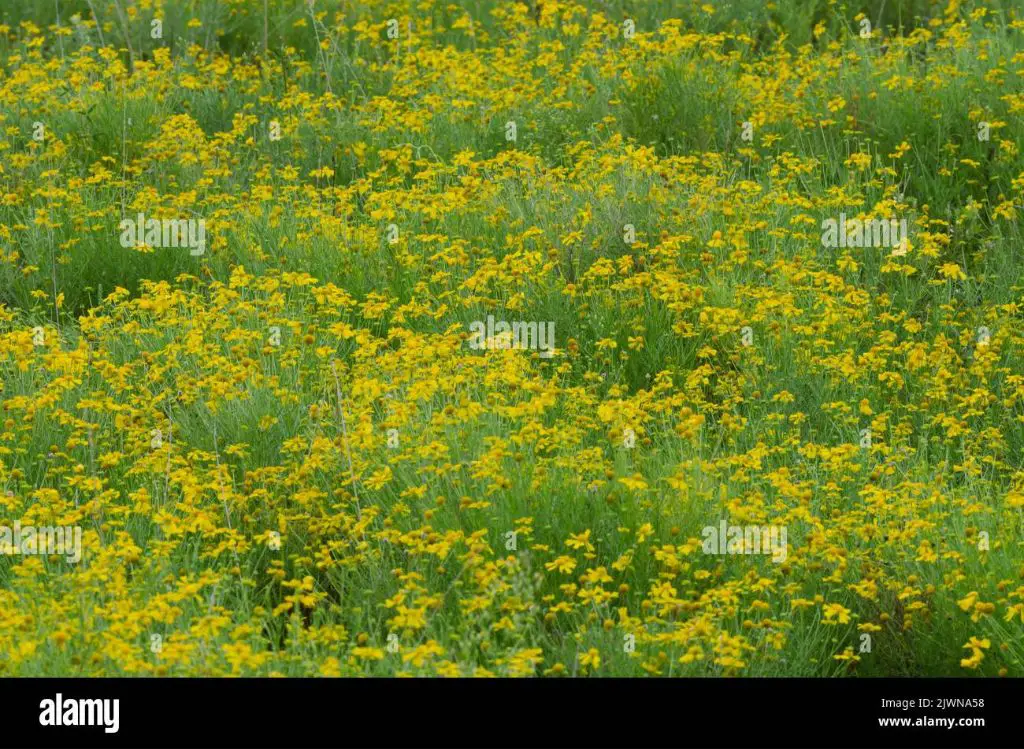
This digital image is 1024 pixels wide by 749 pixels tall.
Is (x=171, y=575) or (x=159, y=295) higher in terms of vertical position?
(x=159, y=295)

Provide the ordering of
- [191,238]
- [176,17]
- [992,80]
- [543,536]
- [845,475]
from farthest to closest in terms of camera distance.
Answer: [176,17]
[992,80]
[191,238]
[845,475]
[543,536]

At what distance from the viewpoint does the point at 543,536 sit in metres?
4.88

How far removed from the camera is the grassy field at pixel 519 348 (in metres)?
4.50

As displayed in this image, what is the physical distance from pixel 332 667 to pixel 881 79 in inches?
237

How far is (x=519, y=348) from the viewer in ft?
20.3

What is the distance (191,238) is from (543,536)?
3.40 meters

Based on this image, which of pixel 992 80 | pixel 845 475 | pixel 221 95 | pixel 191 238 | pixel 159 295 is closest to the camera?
pixel 845 475

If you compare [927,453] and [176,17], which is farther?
[176,17]

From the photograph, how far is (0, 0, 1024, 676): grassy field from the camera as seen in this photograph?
177 inches

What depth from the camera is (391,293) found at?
702 cm

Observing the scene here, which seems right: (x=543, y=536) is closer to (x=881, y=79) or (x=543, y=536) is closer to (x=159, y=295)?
(x=159, y=295)
